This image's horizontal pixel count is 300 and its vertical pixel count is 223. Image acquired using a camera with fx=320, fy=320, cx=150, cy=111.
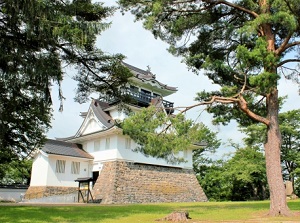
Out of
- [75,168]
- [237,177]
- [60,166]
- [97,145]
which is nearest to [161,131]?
[97,145]

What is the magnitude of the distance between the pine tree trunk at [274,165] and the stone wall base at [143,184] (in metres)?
11.2

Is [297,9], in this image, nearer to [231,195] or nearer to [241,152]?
[241,152]

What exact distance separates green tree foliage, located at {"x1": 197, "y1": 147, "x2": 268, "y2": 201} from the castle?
4049 mm

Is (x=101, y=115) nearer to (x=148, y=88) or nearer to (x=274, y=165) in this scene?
(x=148, y=88)

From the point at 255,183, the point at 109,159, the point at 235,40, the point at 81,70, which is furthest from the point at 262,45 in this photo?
the point at 255,183

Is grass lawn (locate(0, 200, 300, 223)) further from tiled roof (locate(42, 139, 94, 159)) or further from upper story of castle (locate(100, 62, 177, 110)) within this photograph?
upper story of castle (locate(100, 62, 177, 110))

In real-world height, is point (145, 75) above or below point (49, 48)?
above

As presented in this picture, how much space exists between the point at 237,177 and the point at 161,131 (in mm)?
17436

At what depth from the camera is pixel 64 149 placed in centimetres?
2180

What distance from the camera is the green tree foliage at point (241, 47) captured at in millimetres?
8688

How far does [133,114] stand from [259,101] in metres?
4.84

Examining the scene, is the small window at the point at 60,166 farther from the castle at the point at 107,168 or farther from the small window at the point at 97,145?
the small window at the point at 97,145

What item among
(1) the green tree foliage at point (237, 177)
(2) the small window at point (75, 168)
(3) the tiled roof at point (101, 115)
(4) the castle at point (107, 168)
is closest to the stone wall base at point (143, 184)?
(4) the castle at point (107, 168)

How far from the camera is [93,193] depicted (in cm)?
2012
